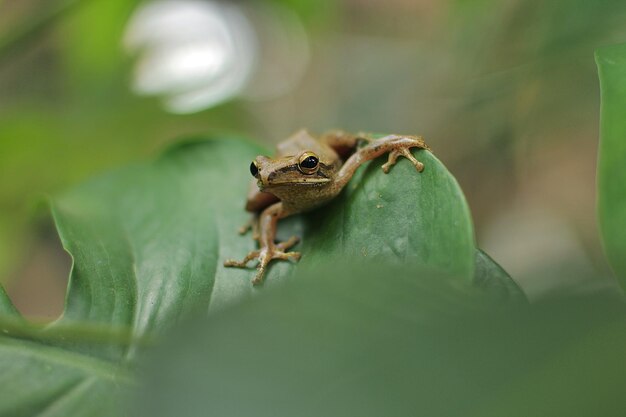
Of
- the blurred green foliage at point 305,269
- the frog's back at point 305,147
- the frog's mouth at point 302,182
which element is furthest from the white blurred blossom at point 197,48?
the frog's mouth at point 302,182

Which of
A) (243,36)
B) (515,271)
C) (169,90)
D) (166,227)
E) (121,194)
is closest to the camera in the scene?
(166,227)

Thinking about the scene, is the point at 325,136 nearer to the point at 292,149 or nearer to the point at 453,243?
the point at 292,149

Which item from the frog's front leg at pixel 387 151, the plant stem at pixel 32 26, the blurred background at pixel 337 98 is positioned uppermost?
the plant stem at pixel 32 26

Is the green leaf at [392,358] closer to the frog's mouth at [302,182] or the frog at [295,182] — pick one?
the frog at [295,182]

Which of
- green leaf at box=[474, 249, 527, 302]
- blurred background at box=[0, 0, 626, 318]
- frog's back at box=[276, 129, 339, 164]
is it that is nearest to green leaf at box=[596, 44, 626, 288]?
green leaf at box=[474, 249, 527, 302]

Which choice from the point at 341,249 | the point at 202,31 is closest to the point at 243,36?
the point at 202,31

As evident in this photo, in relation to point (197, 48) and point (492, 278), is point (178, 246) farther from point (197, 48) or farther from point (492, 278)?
point (197, 48)
